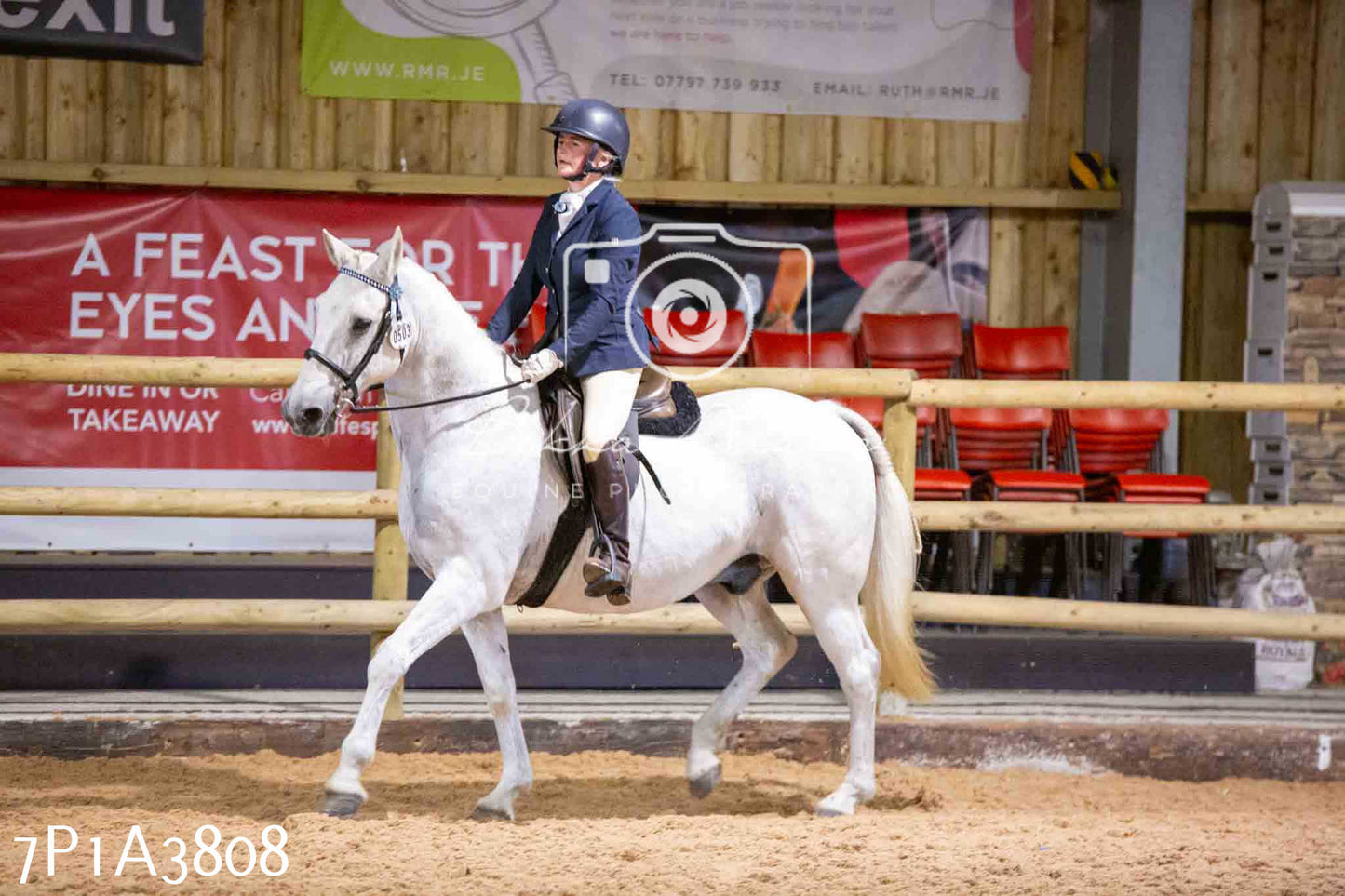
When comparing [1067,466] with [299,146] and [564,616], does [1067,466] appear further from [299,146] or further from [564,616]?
[299,146]

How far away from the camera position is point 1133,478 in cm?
801

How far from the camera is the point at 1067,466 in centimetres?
859

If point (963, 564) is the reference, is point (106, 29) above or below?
above

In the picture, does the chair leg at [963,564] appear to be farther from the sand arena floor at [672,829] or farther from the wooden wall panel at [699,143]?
the wooden wall panel at [699,143]

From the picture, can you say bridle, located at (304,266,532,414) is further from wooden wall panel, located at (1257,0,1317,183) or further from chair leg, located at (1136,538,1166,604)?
wooden wall panel, located at (1257,0,1317,183)

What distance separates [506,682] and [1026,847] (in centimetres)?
168

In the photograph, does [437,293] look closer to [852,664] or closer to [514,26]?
[852,664]

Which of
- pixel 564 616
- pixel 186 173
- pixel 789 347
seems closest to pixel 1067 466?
pixel 789 347

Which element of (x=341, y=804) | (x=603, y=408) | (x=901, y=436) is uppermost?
(x=603, y=408)

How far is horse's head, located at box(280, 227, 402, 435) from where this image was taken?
4355mm

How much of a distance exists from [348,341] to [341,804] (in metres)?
1.35

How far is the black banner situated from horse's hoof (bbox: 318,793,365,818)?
5006mm

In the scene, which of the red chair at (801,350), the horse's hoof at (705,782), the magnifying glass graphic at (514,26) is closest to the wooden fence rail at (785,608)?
the horse's hoof at (705,782)

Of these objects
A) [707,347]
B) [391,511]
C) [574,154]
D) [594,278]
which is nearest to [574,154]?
[574,154]
